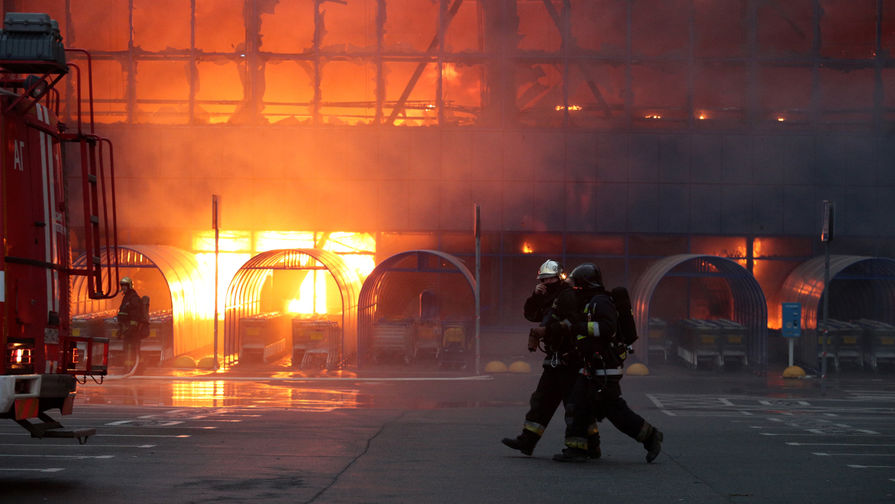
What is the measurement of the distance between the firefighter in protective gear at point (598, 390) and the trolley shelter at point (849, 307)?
11.6 m

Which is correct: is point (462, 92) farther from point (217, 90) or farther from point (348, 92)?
point (217, 90)

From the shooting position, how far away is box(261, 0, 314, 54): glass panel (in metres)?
23.5

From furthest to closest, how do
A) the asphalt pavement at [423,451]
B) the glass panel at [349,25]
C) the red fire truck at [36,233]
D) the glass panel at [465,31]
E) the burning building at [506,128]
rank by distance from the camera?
the glass panel at [349,25] < the glass panel at [465,31] < the burning building at [506,128] < the asphalt pavement at [423,451] < the red fire truck at [36,233]

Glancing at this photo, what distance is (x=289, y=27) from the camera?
77.0 ft

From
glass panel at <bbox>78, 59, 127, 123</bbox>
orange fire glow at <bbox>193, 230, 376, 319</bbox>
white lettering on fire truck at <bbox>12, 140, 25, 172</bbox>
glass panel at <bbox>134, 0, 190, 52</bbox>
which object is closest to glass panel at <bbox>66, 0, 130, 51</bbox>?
glass panel at <bbox>134, 0, 190, 52</bbox>

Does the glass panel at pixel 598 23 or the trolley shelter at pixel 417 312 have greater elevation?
the glass panel at pixel 598 23

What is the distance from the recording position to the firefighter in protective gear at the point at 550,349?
847cm

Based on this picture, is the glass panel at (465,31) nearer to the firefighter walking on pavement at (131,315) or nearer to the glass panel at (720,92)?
the glass panel at (720,92)

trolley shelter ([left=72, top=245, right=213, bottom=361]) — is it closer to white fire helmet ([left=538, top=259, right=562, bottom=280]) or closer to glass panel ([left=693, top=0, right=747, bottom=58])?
white fire helmet ([left=538, top=259, right=562, bottom=280])

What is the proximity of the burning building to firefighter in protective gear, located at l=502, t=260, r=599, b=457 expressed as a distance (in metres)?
14.2

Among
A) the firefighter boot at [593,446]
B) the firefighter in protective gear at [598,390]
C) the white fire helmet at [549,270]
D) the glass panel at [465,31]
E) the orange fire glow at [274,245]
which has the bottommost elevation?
the firefighter boot at [593,446]

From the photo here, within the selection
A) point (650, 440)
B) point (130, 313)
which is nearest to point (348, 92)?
point (130, 313)

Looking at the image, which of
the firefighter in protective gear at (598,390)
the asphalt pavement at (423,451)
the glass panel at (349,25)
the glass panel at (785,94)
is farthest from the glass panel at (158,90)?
the firefighter in protective gear at (598,390)

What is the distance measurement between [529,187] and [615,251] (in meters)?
2.52
